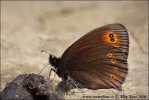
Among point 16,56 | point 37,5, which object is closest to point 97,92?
point 16,56

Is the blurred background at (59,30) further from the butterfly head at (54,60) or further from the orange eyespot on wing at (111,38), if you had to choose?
the orange eyespot on wing at (111,38)

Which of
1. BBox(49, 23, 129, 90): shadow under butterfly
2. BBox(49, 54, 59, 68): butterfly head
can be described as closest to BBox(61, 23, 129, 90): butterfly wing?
BBox(49, 23, 129, 90): shadow under butterfly

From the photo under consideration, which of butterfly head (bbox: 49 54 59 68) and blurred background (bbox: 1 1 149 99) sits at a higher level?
blurred background (bbox: 1 1 149 99)

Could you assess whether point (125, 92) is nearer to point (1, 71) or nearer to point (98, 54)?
point (98, 54)

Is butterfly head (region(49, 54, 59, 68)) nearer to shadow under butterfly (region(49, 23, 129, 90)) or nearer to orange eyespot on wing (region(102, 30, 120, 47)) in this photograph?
shadow under butterfly (region(49, 23, 129, 90))

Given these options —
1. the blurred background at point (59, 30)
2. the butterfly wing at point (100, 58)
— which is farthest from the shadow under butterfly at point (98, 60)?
the blurred background at point (59, 30)
